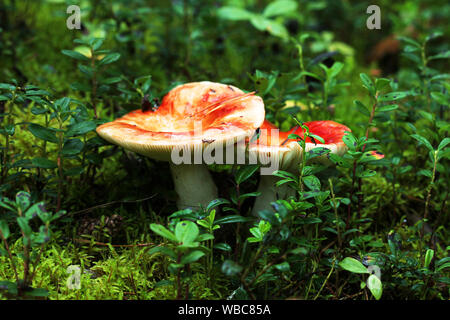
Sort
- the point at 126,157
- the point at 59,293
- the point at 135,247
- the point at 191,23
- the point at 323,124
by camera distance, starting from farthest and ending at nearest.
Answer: the point at 191,23 → the point at 126,157 → the point at 323,124 → the point at 135,247 → the point at 59,293

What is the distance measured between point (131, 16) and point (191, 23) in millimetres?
1023

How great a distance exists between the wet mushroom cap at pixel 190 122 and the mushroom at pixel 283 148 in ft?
0.48

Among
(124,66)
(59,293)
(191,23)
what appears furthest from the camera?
(191,23)

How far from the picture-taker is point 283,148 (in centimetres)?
214

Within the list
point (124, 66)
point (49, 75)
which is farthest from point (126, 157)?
point (49, 75)

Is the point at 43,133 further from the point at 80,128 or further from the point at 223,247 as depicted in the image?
the point at 223,247

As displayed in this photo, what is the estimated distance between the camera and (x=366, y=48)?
618cm

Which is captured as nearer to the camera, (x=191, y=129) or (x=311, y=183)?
(x=311, y=183)

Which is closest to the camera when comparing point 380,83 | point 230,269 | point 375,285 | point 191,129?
point 230,269

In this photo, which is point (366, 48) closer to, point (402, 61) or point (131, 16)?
point (402, 61)

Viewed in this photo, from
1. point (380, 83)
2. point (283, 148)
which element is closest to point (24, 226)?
point (283, 148)

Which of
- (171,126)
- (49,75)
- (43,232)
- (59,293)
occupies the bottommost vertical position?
(59,293)

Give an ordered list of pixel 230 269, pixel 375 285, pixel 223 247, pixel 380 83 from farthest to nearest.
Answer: pixel 380 83, pixel 223 247, pixel 375 285, pixel 230 269

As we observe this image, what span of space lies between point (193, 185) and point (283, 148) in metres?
0.68
